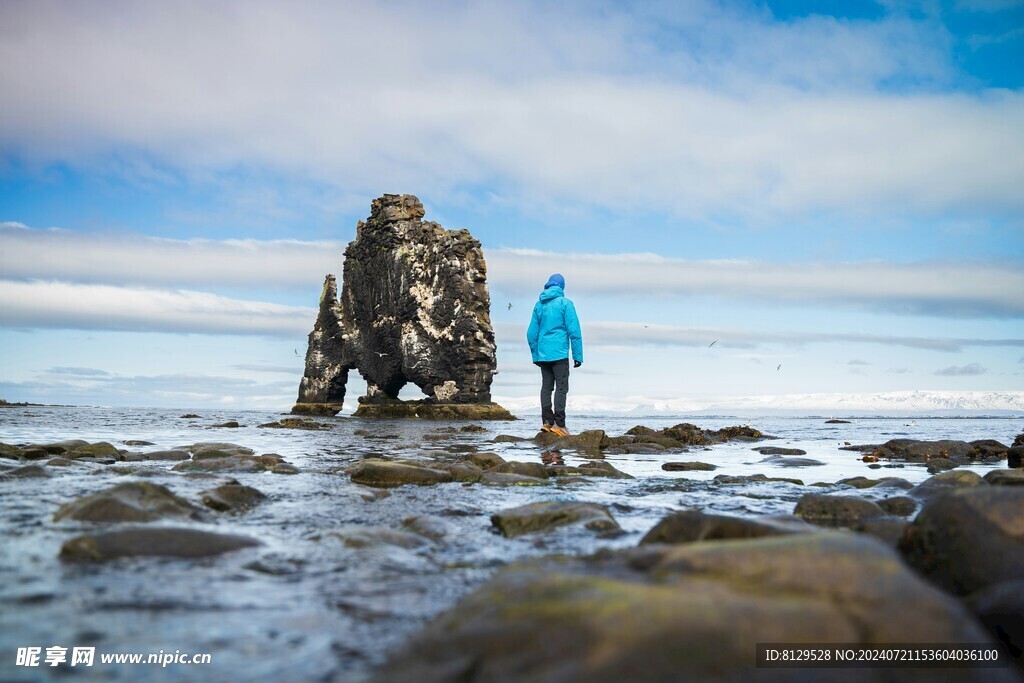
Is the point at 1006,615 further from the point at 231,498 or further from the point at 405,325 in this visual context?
the point at 405,325

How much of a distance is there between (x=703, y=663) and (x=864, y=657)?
54 centimetres

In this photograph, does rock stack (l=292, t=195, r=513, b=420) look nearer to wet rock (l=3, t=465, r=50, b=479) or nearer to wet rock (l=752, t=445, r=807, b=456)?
wet rock (l=752, t=445, r=807, b=456)

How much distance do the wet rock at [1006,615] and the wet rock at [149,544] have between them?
3.63 metres

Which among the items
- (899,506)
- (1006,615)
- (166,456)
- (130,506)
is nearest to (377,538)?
(130,506)

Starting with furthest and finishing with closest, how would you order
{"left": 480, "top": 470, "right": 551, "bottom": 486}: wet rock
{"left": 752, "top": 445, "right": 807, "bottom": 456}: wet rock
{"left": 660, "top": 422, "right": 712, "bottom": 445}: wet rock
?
{"left": 660, "top": 422, "right": 712, "bottom": 445}: wet rock < {"left": 752, "top": 445, "right": 807, "bottom": 456}: wet rock < {"left": 480, "top": 470, "right": 551, "bottom": 486}: wet rock

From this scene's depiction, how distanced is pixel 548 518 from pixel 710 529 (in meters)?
1.57

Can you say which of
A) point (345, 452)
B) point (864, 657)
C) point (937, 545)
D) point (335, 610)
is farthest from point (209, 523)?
point (345, 452)

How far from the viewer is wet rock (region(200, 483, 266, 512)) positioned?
5.19 m

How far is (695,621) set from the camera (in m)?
2.05

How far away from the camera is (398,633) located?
2.51m

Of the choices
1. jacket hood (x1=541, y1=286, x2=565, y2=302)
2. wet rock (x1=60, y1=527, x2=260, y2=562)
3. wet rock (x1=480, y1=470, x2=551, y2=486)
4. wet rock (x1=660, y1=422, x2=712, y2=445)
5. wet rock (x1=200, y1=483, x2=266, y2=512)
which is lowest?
wet rock (x1=660, y1=422, x2=712, y2=445)

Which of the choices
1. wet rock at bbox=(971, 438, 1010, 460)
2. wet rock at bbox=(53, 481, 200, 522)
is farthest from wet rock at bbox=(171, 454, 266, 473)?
wet rock at bbox=(971, 438, 1010, 460)

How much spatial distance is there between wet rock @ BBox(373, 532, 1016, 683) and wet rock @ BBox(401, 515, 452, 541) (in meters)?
1.98

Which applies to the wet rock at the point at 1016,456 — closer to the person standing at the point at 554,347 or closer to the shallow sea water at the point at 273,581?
the shallow sea water at the point at 273,581
